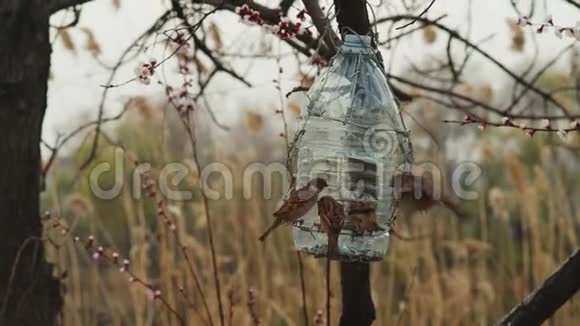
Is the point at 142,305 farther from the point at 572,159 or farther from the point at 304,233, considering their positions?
the point at 572,159

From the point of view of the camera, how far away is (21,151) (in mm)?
1596

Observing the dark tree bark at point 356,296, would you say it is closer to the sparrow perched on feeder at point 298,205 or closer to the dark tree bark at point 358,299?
the dark tree bark at point 358,299

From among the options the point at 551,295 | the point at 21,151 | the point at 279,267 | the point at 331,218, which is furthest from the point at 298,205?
the point at 279,267

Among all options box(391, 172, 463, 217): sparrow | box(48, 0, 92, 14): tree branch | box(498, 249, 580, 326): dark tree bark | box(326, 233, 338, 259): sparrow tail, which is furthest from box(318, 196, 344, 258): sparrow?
box(48, 0, 92, 14): tree branch

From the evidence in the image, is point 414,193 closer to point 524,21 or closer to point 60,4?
point 524,21

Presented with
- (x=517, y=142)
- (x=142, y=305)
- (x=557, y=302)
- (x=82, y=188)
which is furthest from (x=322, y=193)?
A: (x=517, y=142)

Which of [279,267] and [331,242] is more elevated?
[331,242]

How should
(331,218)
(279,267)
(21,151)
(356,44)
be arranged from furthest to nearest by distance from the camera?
(279,267)
(21,151)
(356,44)
(331,218)

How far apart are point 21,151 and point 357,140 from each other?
68 cm

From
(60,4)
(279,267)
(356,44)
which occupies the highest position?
(60,4)

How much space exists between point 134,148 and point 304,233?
2.51m

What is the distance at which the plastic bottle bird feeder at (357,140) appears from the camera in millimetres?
1204

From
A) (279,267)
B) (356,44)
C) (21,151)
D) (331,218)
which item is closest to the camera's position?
(331,218)

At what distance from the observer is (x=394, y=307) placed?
3.17 m
